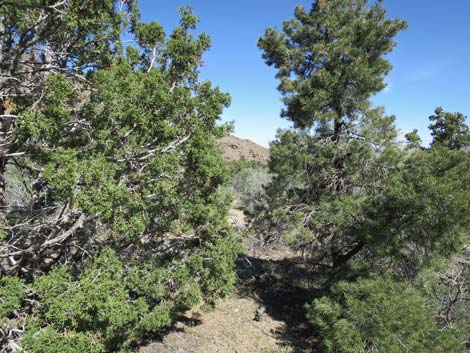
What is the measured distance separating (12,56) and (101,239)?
3.93 metres

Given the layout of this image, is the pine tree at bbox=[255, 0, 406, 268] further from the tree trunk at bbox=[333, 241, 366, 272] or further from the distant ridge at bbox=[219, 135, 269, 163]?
the distant ridge at bbox=[219, 135, 269, 163]

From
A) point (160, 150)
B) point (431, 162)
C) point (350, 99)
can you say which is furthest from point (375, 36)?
point (160, 150)

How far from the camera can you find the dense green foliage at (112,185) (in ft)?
15.6

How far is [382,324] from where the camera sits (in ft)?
19.3

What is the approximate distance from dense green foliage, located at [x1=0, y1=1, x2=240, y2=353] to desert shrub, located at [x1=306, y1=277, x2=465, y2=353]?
2.37 m

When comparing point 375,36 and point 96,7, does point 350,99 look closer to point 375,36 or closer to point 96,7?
point 375,36

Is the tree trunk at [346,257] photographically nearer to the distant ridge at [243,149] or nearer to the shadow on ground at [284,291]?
the shadow on ground at [284,291]

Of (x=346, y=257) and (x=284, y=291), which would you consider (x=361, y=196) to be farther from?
(x=284, y=291)

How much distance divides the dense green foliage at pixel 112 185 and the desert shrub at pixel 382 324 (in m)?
2.37

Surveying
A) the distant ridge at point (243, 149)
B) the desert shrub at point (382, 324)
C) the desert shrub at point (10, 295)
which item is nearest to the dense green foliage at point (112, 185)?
the desert shrub at point (10, 295)

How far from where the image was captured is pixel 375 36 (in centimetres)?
844

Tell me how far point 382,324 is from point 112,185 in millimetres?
5233

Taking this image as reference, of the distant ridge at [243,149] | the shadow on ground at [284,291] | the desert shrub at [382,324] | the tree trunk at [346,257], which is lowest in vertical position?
the shadow on ground at [284,291]

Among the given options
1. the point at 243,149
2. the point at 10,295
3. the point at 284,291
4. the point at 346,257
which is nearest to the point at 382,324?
the point at 346,257
